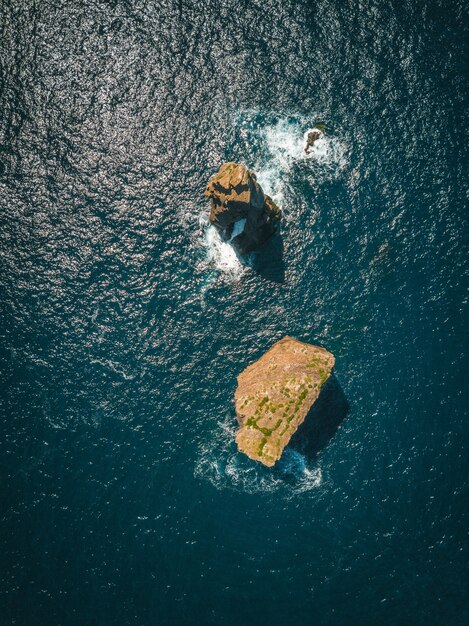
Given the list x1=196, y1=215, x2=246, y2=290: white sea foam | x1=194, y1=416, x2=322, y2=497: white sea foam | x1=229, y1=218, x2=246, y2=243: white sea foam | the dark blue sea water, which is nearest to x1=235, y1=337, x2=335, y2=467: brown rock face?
the dark blue sea water

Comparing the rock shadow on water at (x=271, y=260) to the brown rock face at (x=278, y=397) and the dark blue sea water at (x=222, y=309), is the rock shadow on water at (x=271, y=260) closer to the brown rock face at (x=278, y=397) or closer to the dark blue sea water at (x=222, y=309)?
the dark blue sea water at (x=222, y=309)

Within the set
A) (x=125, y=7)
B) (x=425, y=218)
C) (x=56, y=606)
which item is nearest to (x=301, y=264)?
(x=425, y=218)

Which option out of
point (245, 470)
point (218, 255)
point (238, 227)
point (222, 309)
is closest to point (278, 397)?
point (245, 470)

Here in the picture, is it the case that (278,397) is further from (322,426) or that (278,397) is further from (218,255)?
(218,255)

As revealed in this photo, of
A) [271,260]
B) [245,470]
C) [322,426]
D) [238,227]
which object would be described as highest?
[238,227]

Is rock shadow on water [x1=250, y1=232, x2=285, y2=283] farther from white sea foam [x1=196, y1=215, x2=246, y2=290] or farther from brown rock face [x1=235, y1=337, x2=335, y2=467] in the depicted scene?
brown rock face [x1=235, y1=337, x2=335, y2=467]

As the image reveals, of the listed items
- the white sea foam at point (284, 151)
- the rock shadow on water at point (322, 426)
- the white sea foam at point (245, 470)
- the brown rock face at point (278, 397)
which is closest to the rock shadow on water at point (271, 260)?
the white sea foam at point (284, 151)
